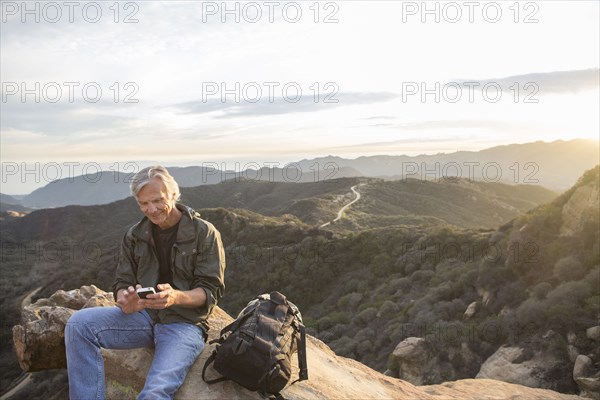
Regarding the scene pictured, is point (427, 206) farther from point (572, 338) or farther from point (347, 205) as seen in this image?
point (572, 338)

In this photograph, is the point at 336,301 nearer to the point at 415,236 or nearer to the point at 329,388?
the point at 415,236

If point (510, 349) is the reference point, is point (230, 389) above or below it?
above

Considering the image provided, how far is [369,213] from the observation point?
52.8m

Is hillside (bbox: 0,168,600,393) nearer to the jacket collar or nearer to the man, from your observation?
the man

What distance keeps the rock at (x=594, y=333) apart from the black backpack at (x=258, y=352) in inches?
306

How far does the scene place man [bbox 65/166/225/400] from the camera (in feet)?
11.3

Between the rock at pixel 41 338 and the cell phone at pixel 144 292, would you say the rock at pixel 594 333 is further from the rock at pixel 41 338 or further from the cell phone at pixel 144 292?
the rock at pixel 41 338

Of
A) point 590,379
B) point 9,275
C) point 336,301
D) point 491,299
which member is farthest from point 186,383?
point 9,275

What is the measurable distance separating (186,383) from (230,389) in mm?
393

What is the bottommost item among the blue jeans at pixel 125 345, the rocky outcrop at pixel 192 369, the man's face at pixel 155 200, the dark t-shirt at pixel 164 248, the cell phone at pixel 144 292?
the rocky outcrop at pixel 192 369

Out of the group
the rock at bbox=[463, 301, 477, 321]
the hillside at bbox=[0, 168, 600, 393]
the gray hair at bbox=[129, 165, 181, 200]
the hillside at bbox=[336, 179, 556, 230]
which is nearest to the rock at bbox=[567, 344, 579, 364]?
the hillside at bbox=[0, 168, 600, 393]

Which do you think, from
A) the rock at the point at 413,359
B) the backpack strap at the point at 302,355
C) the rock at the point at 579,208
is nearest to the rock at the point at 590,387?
the rock at the point at 413,359

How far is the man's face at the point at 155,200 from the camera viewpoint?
3.70 meters

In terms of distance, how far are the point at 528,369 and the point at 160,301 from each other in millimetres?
8444
